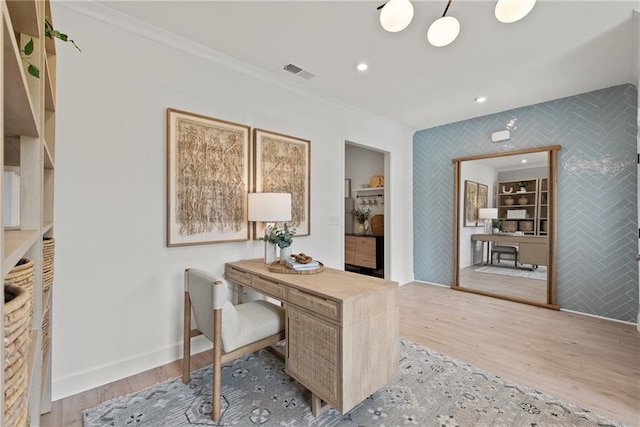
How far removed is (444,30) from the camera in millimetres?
1632

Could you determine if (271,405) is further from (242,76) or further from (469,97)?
(469,97)

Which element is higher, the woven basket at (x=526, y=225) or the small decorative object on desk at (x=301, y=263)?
the woven basket at (x=526, y=225)

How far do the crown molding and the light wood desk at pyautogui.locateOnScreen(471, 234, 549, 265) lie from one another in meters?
3.03

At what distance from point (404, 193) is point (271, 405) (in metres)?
3.71

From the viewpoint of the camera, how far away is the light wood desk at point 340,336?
1603 mm

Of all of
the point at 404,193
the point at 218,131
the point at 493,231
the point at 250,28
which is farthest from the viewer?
the point at 404,193

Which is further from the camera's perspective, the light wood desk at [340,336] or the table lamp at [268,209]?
the table lamp at [268,209]

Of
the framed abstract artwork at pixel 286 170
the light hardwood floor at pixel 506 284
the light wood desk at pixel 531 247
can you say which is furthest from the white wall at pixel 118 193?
the light wood desk at pixel 531 247

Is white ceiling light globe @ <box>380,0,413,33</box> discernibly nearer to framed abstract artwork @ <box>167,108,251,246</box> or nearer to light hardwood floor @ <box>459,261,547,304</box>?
framed abstract artwork @ <box>167,108,251,246</box>

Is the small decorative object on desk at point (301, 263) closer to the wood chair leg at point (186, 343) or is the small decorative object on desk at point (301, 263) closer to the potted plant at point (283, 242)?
the potted plant at point (283, 242)

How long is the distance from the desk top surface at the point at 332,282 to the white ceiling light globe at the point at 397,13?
1443 millimetres

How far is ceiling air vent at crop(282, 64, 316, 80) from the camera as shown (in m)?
2.83

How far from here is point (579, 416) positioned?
1.76 metres

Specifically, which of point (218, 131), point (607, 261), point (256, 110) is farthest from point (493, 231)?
point (218, 131)
